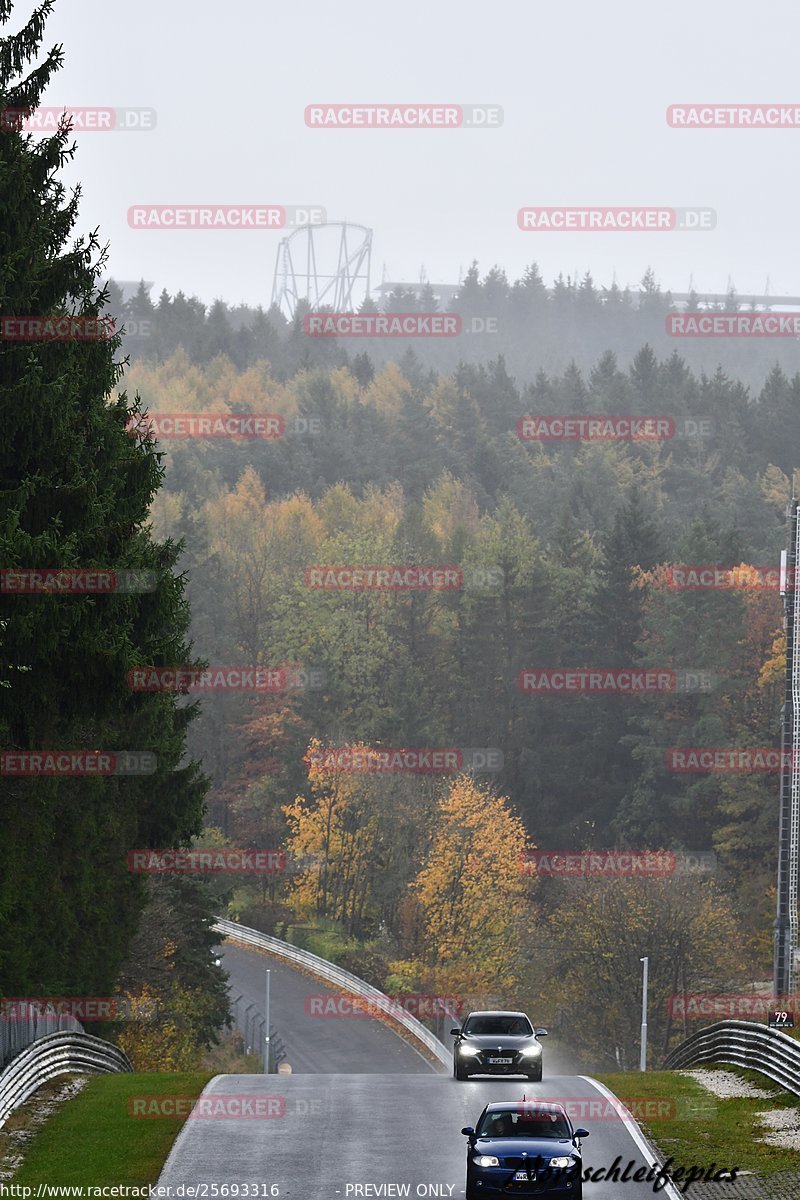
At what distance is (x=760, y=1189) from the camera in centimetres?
2166

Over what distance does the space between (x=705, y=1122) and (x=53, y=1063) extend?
421 inches

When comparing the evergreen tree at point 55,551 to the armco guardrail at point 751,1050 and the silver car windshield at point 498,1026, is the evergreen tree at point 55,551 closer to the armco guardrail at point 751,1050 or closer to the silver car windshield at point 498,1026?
the silver car windshield at point 498,1026

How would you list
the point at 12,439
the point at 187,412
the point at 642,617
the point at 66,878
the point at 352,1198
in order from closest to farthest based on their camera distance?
the point at 352,1198 → the point at 12,439 → the point at 66,878 → the point at 642,617 → the point at 187,412

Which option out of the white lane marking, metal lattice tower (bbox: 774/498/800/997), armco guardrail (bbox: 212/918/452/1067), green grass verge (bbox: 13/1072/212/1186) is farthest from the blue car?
armco guardrail (bbox: 212/918/452/1067)

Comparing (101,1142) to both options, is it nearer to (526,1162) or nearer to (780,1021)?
(526,1162)

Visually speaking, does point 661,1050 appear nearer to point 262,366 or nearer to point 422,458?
point 422,458

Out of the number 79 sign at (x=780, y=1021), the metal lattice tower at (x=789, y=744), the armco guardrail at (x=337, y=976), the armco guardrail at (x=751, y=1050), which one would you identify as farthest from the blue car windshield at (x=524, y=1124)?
the armco guardrail at (x=337, y=976)

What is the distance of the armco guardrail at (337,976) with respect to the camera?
238ft

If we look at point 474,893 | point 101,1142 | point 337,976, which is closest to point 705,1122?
point 101,1142

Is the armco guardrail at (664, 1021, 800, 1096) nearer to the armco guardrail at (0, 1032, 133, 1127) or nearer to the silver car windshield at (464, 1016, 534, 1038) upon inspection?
the silver car windshield at (464, 1016, 534, 1038)

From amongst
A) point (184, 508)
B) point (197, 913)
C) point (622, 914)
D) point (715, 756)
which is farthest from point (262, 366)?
point (197, 913)

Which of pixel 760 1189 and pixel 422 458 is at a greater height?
pixel 422 458

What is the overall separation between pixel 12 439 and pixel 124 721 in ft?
47.0

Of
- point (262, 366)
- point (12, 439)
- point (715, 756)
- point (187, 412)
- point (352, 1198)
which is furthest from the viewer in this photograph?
point (262, 366)
